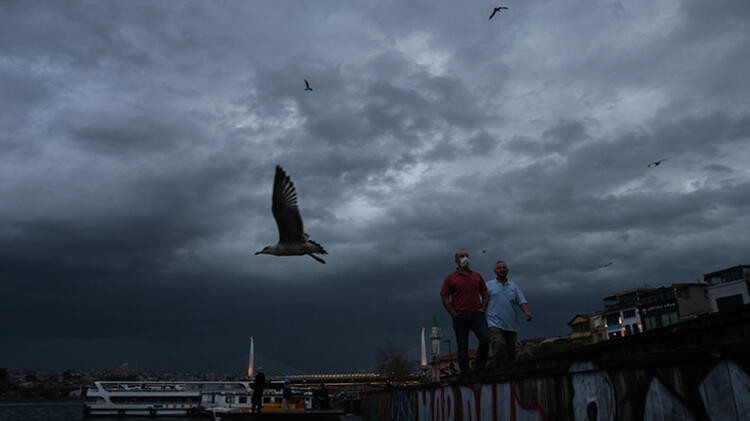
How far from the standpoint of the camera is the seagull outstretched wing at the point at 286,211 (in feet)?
47.0

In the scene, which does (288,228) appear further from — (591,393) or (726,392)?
(726,392)

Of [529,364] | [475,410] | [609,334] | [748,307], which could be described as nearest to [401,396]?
[529,364]

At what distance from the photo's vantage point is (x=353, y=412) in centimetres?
3528

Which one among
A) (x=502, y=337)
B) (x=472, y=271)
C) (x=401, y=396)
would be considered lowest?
(x=401, y=396)

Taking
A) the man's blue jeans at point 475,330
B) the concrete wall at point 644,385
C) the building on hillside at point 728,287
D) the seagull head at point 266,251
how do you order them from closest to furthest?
1. the concrete wall at point 644,385
2. the man's blue jeans at point 475,330
3. the seagull head at point 266,251
4. the building on hillside at point 728,287

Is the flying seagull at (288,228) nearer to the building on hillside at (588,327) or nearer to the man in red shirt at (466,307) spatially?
the man in red shirt at (466,307)

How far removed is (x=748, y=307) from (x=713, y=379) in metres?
4.01

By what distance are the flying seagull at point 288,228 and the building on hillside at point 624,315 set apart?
63.2 metres

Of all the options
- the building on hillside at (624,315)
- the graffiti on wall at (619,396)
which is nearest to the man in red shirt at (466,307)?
the graffiti on wall at (619,396)

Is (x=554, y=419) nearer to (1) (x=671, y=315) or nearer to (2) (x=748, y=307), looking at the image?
(2) (x=748, y=307)

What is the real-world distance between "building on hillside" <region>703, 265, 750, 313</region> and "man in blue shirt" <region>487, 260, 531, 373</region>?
55111 mm

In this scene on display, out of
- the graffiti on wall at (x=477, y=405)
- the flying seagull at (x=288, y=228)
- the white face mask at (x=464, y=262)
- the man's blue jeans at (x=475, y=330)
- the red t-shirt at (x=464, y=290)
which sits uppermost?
the flying seagull at (x=288, y=228)

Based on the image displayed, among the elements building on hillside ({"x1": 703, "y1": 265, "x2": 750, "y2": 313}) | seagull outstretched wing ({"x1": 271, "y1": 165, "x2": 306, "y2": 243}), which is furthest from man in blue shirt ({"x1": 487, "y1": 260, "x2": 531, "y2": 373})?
building on hillside ({"x1": 703, "y1": 265, "x2": 750, "y2": 313})

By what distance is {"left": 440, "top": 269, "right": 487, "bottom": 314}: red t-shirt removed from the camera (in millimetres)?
8852
